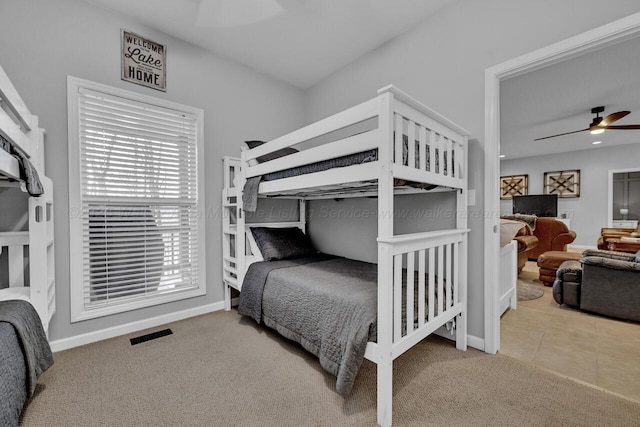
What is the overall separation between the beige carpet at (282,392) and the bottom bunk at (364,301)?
16 centimetres

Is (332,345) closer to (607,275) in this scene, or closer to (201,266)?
(201,266)

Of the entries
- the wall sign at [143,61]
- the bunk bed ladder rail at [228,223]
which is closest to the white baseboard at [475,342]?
the bunk bed ladder rail at [228,223]

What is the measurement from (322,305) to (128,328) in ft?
5.63

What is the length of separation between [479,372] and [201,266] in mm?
A: 2357

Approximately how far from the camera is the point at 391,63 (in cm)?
250

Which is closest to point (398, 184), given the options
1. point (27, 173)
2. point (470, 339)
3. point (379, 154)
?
point (379, 154)

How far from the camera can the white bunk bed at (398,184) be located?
1.31 metres

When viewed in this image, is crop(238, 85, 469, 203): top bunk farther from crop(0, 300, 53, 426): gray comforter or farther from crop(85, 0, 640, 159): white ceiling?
crop(0, 300, 53, 426): gray comforter

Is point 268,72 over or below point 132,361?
over

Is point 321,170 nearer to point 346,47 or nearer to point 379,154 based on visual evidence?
point 379,154

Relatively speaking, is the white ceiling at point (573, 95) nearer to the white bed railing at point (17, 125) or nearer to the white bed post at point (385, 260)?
the white bed post at point (385, 260)

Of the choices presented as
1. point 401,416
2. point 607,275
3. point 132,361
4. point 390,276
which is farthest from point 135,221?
point 607,275

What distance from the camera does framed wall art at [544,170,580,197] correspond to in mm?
6480

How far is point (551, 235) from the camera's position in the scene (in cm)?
477
